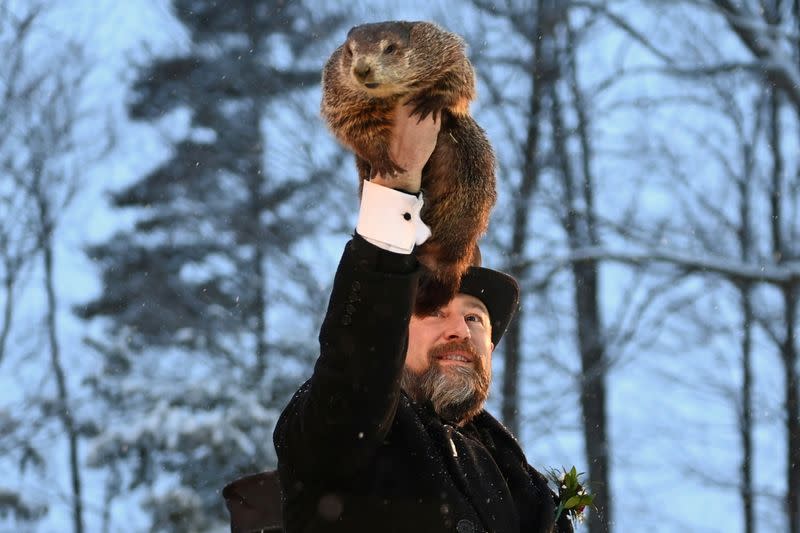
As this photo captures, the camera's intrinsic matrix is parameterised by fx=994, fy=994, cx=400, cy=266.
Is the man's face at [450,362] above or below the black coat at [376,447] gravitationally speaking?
above

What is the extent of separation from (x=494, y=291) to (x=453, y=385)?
1.76 ft

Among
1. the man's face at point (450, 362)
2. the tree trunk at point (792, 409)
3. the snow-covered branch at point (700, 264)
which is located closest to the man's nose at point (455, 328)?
the man's face at point (450, 362)

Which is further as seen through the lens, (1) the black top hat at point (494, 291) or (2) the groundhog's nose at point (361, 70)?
(1) the black top hat at point (494, 291)

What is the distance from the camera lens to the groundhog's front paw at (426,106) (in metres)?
2.39

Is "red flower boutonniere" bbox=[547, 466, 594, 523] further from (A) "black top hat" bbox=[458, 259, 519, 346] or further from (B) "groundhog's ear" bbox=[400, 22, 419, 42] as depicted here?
(B) "groundhog's ear" bbox=[400, 22, 419, 42]

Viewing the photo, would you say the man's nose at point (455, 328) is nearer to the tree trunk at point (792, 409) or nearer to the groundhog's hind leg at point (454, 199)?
the groundhog's hind leg at point (454, 199)

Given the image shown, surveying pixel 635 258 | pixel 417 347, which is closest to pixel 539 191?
pixel 635 258

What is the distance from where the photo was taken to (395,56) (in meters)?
2.52

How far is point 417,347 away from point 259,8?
11.9 m

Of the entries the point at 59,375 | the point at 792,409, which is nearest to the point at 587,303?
the point at 792,409

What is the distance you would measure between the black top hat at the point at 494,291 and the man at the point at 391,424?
1.14ft

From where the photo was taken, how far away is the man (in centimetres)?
204

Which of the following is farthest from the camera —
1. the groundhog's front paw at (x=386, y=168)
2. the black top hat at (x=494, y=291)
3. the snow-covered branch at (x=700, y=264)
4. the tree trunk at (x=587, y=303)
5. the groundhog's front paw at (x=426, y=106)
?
the tree trunk at (x=587, y=303)

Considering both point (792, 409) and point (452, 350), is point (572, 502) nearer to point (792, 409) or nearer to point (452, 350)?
point (452, 350)
